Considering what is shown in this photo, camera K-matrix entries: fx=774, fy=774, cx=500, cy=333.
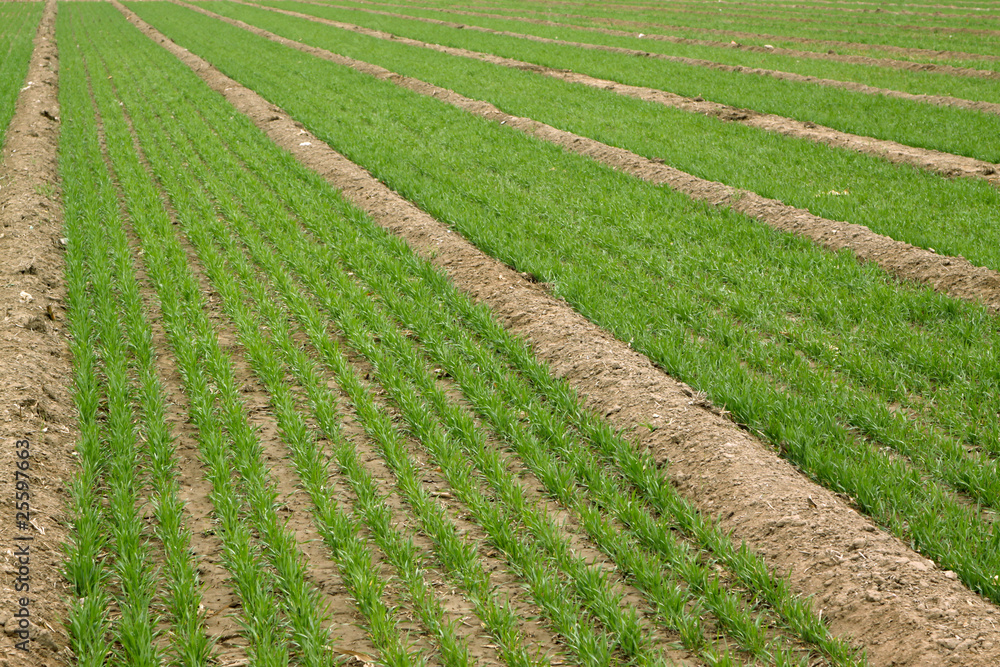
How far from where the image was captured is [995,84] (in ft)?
52.6

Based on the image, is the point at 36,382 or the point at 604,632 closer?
the point at 604,632

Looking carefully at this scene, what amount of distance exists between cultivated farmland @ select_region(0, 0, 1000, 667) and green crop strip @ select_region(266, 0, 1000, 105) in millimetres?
3365

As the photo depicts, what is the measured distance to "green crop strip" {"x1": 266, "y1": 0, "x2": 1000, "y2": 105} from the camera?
1611cm

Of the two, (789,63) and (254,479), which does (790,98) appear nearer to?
(789,63)

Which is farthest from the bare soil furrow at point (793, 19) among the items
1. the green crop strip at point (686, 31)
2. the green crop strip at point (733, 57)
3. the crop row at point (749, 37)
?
the green crop strip at point (733, 57)

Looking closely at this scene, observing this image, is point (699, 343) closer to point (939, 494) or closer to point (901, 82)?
point (939, 494)

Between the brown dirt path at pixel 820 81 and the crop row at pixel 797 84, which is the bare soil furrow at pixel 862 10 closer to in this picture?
the crop row at pixel 797 84

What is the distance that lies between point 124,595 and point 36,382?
244cm

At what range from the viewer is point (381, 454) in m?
4.92

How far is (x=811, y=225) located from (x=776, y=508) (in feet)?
16.8

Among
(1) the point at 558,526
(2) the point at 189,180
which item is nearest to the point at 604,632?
(1) the point at 558,526

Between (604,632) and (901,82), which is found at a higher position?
(901,82)

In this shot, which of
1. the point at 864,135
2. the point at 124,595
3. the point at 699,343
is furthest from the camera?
the point at 864,135

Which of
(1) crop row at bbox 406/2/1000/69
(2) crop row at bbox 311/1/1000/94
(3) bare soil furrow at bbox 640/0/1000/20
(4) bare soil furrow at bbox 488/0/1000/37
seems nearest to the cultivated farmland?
(2) crop row at bbox 311/1/1000/94
